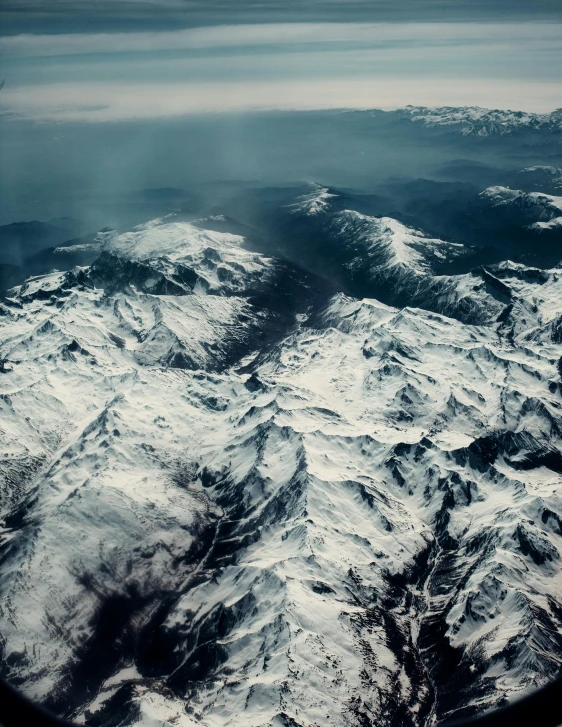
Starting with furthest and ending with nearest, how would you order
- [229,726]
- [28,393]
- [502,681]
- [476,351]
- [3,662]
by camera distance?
[476,351] < [28,393] < [3,662] < [502,681] < [229,726]

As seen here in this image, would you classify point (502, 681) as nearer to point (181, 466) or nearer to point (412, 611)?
point (412, 611)

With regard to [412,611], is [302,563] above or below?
above

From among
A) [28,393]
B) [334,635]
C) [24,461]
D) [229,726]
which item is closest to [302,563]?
[334,635]

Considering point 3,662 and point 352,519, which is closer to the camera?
point 3,662

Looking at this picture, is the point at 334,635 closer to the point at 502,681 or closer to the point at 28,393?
the point at 502,681

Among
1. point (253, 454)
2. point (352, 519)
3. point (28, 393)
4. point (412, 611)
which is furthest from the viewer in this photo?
point (28, 393)

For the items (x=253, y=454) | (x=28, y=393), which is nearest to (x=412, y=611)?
(x=253, y=454)
